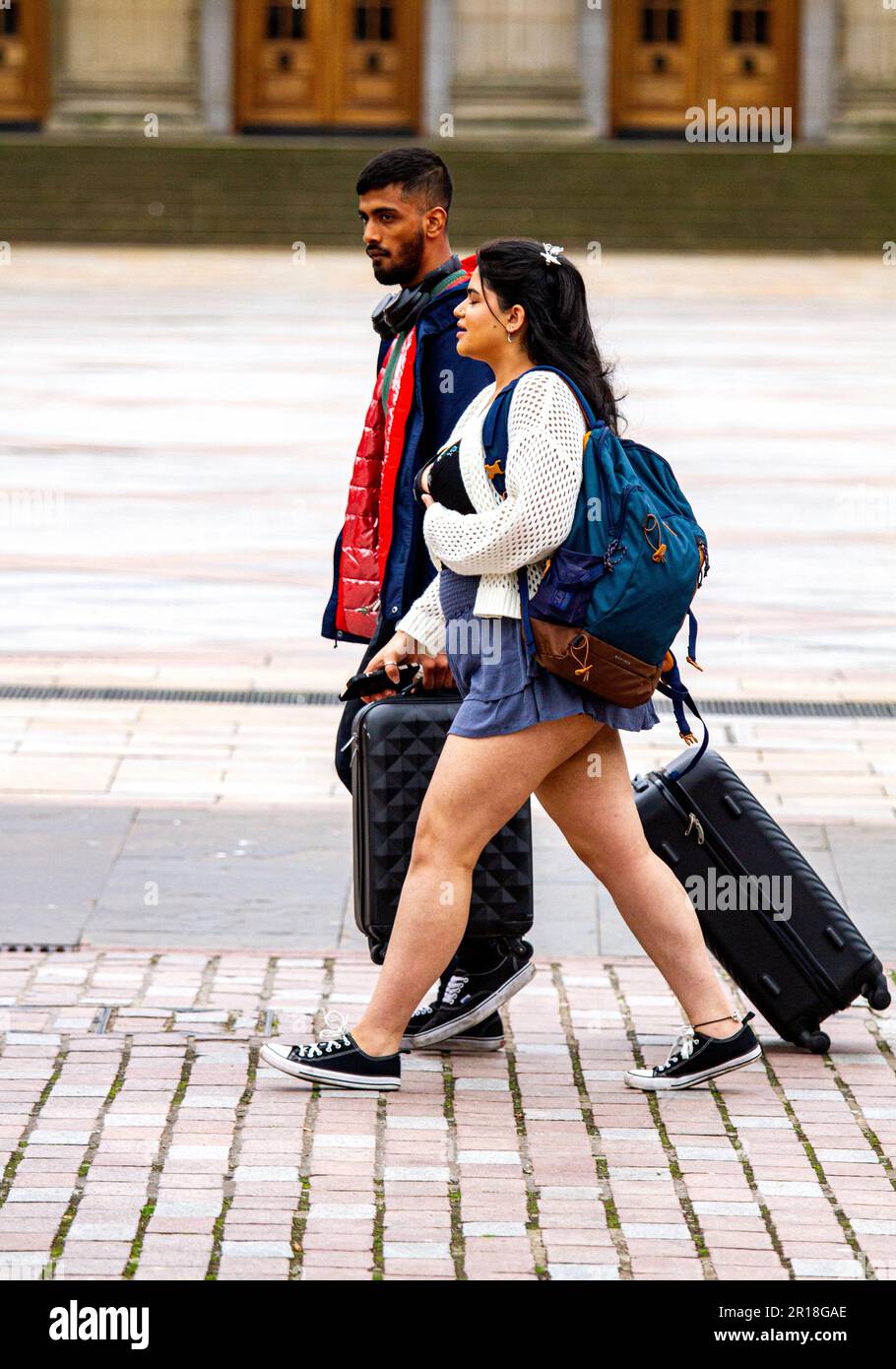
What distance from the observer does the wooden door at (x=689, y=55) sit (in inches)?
1302

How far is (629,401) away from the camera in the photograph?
16.5 meters

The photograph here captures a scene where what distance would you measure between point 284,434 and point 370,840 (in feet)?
35.3

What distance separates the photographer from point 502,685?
444 centimetres

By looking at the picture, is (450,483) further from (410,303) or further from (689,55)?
(689,55)

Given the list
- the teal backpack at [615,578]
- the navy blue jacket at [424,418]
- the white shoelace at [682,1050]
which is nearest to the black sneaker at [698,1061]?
the white shoelace at [682,1050]

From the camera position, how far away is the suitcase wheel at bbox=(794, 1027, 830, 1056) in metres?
4.97

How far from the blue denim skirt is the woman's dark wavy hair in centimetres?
45

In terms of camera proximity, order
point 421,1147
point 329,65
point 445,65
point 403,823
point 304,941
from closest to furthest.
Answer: point 421,1147 < point 403,823 < point 304,941 < point 445,65 < point 329,65

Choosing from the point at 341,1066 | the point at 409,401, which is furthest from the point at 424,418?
the point at 341,1066

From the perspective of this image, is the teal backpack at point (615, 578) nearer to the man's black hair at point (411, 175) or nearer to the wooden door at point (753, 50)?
the man's black hair at point (411, 175)

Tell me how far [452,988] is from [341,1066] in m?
0.48

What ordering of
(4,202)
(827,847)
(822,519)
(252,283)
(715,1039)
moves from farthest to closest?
1. (4,202)
2. (252,283)
3. (822,519)
4. (827,847)
5. (715,1039)
